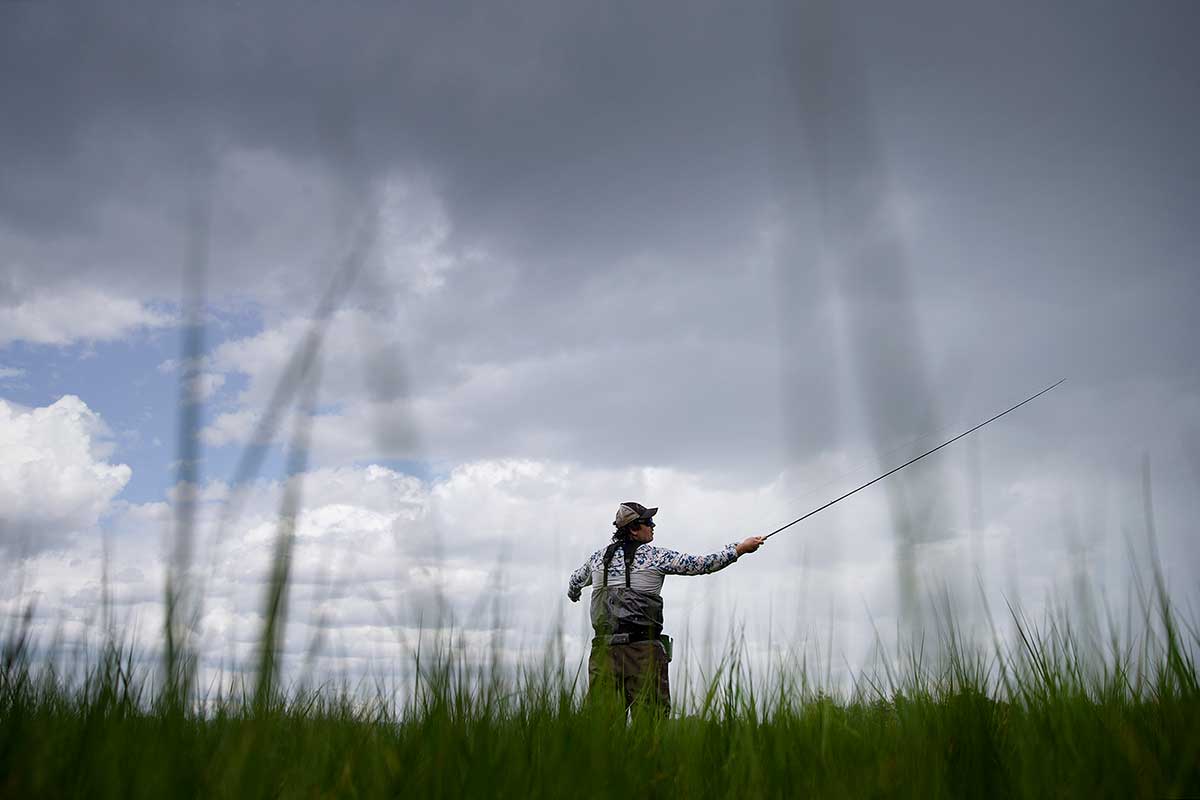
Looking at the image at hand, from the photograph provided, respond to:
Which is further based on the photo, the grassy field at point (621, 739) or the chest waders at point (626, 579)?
the chest waders at point (626, 579)

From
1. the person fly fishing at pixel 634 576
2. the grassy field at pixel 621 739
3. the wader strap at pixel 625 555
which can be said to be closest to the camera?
the grassy field at pixel 621 739

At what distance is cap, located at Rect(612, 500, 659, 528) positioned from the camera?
909cm

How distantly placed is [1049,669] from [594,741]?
7.01 feet

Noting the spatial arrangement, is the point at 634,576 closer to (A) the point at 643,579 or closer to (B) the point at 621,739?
(A) the point at 643,579

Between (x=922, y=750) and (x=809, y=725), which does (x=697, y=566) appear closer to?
(x=809, y=725)

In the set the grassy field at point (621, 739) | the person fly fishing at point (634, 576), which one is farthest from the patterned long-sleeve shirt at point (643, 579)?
the grassy field at point (621, 739)

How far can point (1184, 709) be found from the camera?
11.0ft

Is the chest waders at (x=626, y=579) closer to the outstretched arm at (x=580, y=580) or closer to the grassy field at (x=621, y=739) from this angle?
the outstretched arm at (x=580, y=580)

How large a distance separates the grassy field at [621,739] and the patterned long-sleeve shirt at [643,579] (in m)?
4.28

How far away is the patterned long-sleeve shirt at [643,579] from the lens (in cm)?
868

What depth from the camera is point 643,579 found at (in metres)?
8.84

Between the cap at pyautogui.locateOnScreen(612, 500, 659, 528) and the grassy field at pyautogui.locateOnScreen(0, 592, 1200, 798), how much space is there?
4.68m

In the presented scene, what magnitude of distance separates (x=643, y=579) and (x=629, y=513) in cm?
69

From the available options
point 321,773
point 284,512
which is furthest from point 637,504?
point 284,512
